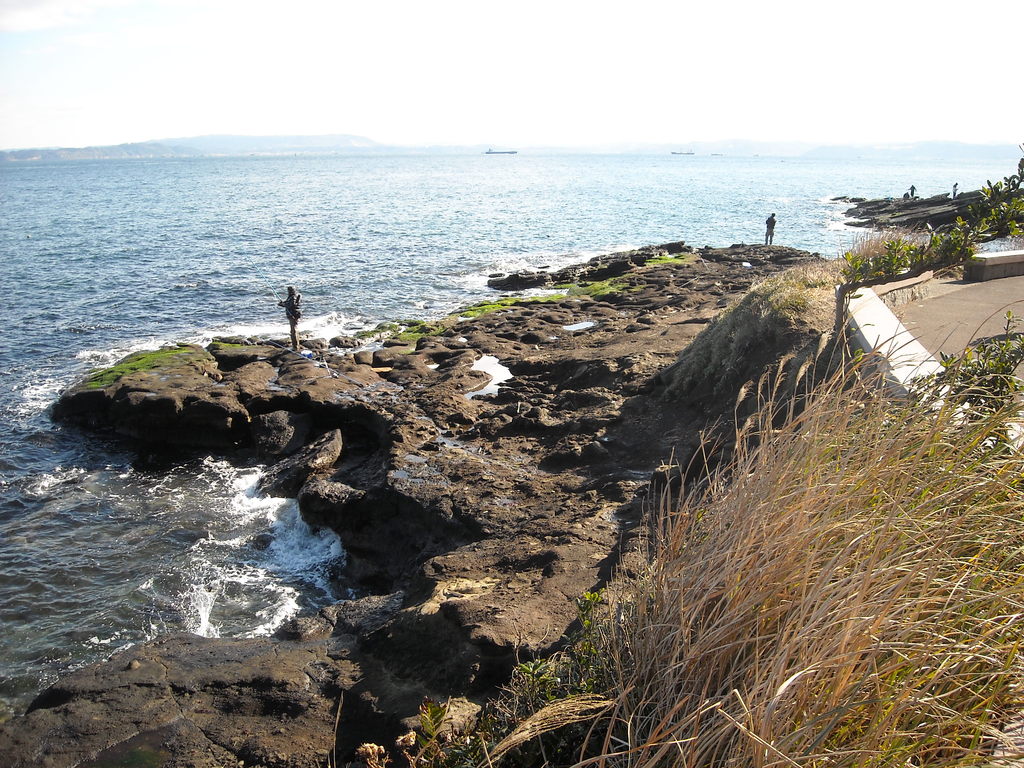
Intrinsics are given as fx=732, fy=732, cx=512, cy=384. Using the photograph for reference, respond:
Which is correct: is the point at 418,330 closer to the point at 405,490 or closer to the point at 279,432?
the point at 279,432

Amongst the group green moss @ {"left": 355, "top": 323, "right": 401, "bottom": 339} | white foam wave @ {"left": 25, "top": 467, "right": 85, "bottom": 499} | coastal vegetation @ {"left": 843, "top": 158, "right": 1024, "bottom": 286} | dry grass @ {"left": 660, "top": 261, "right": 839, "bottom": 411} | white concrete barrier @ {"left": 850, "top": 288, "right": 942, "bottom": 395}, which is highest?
coastal vegetation @ {"left": 843, "top": 158, "right": 1024, "bottom": 286}

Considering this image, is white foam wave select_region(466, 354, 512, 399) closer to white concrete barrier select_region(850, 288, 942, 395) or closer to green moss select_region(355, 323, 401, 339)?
green moss select_region(355, 323, 401, 339)

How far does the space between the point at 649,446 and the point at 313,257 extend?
1250 inches

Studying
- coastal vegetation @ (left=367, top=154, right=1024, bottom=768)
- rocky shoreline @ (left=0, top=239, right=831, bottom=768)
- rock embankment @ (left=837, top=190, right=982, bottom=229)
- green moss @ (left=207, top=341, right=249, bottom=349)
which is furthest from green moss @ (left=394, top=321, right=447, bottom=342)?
rock embankment @ (left=837, top=190, right=982, bottom=229)

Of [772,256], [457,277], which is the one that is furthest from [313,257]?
[772,256]

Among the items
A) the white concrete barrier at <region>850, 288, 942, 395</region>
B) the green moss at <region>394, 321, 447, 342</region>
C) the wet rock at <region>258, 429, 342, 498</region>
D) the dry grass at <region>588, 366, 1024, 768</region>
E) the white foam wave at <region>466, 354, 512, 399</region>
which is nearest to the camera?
the dry grass at <region>588, 366, 1024, 768</region>

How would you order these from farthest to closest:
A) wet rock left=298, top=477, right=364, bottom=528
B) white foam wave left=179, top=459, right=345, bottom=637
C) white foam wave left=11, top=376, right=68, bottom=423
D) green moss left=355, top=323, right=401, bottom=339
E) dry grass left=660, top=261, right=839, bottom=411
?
1. green moss left=355, top=323, right=401, bottom=339
2. white foam wave left=11, top=376, right=68, bottom=423
3. dry grass left=660, top=261, right=839, bottom=411
4. wet rock left=298, top=477, right=364, bottom=528
5. white foam wave left=179, top=459, right=345, bottom=637

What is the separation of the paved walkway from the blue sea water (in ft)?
26.8

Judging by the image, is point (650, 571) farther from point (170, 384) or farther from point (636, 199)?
point (636, 199)

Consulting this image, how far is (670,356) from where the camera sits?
16422 millimetres

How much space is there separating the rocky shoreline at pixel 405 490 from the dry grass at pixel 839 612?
211 cm

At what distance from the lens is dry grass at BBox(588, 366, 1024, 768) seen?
108 inches

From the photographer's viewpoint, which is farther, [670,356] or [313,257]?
[313,257]

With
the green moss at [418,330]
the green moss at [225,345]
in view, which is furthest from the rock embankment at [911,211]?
the green moss at [225,345]
